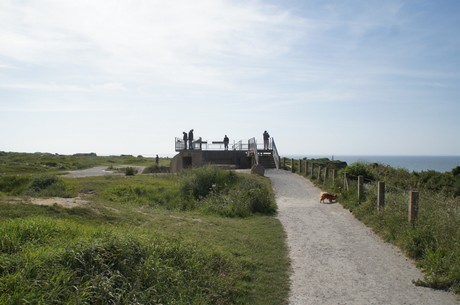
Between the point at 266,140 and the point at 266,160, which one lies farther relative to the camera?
the point at 266,140

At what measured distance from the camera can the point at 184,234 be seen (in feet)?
32.0

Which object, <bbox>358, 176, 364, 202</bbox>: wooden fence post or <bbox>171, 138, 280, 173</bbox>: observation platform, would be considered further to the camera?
<bbox>171, 138, 280, 173</bbox>: observation platform

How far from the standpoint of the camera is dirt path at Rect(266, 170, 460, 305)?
6.66m

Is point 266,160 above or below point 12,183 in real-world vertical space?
above

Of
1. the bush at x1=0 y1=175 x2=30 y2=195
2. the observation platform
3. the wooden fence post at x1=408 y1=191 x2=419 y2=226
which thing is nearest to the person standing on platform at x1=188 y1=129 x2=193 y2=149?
the observation platform

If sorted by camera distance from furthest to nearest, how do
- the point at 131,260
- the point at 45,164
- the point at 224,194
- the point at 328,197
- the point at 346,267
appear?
the point at 45,164, the point at 224,194, the point at 328,197, the point at 346,267, the point at 131,260

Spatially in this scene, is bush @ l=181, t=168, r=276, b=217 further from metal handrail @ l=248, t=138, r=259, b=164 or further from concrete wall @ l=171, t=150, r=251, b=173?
concrete wall @ l=171, t=150, r=251, b=173

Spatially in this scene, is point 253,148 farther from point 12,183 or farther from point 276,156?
point 12,183

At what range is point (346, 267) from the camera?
831cm

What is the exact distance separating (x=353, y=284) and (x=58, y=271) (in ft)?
16.1

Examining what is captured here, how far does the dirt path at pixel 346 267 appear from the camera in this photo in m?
6.66

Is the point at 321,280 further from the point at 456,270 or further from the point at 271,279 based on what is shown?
the point at 456,270

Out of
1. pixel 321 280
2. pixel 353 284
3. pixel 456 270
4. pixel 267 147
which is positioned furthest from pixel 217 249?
pixel 267 147

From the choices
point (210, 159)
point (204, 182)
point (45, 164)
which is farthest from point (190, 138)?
point (45, 164)
